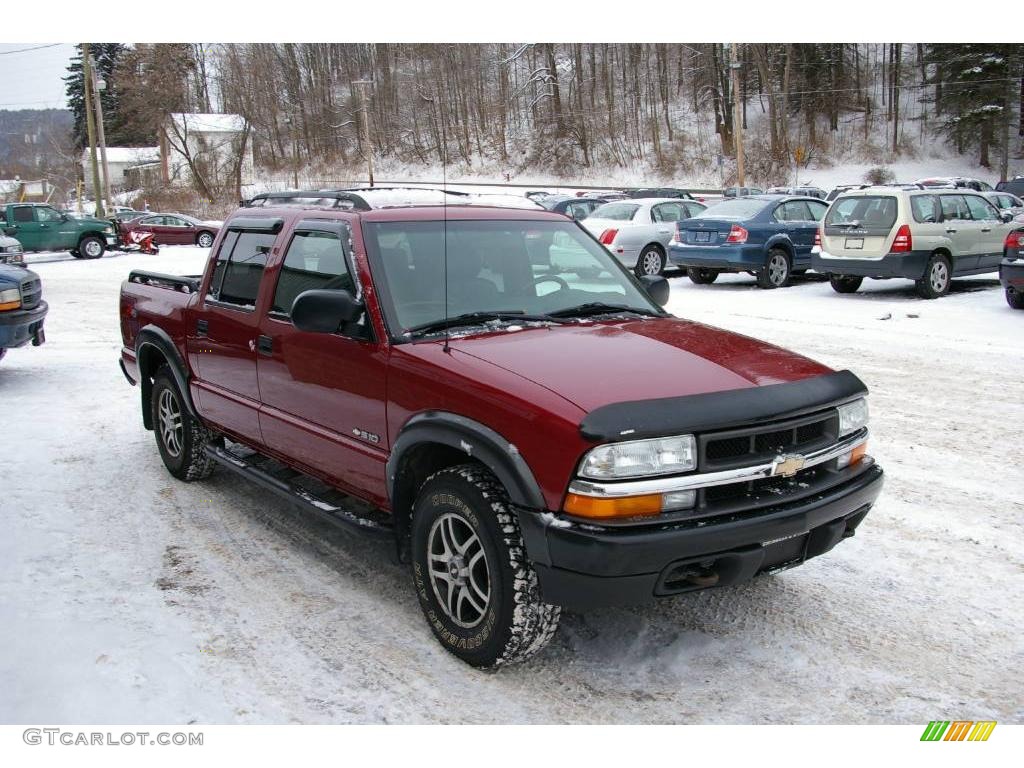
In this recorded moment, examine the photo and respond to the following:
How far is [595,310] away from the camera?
431cm

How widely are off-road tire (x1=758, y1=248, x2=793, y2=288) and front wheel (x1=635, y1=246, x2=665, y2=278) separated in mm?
2358

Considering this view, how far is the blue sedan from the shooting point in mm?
15641

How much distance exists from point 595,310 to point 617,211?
14.2 m

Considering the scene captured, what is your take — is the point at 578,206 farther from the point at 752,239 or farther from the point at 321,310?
the point at 321,310

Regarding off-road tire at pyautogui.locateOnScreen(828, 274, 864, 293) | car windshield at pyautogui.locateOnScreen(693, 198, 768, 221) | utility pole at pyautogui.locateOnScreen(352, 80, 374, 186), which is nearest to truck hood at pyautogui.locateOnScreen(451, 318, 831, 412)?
utility pole at pyautogui.locateOnScreen(352, 80, 374, 186)

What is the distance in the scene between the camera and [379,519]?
13.4ft

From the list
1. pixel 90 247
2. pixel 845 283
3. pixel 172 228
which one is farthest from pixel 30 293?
pixel 172 228

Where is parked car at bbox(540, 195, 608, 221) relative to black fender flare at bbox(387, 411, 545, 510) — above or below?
above

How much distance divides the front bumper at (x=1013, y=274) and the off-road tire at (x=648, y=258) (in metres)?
6.66

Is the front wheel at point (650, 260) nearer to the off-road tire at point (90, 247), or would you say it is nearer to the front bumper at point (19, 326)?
the front bumper at point (19, 326)

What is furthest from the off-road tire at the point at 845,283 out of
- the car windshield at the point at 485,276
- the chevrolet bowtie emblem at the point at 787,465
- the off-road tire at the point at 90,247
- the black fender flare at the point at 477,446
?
the off-road tire at the point at 90,247

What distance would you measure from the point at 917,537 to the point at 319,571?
3.20 m

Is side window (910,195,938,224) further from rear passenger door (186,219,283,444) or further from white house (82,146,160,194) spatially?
white house (82,146,160,194)

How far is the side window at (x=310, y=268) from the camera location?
423 centimetres
